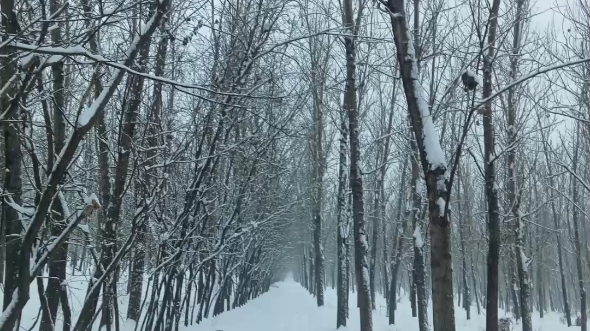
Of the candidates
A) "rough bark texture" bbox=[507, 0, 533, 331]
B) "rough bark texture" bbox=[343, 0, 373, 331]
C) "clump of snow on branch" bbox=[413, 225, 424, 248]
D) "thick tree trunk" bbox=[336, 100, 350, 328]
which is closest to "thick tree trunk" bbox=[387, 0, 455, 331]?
"rough bark texture" bbox=[343, 0, 373, 331]

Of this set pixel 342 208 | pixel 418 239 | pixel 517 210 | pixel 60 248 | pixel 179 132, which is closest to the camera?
pixel 60 248

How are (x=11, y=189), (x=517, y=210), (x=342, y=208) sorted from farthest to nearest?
(x=342, y=208), (x=517, y=210), (x=11, y=189)

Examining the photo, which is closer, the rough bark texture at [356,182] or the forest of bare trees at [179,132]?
the forest of bare trees at [179,132]

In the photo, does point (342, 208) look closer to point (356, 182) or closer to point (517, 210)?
point (517, 210)

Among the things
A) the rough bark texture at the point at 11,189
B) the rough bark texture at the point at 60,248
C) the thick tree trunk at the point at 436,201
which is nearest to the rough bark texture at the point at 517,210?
the thick tree trunk at the point at 436,201

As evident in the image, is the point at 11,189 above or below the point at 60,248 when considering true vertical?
above

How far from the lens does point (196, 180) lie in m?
9.42

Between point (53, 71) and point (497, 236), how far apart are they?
804 centimetres

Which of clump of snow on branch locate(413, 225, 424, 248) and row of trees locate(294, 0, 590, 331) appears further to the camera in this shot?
clump of snow on branch locate(413, 225, 424, 248)

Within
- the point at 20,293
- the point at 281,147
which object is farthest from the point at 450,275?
the point at 281,147

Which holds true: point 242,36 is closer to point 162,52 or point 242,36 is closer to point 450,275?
point 162,52

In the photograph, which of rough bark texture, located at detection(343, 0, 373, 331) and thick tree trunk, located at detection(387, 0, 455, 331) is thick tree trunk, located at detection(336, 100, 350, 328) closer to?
rough bark texture, located at detection(343, 0, 373, 331)

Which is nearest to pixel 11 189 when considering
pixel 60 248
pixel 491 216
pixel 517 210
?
pixel 60 248

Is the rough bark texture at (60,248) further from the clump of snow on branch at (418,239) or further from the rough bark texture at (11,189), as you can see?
the clump of snow on branch at (418,239)
